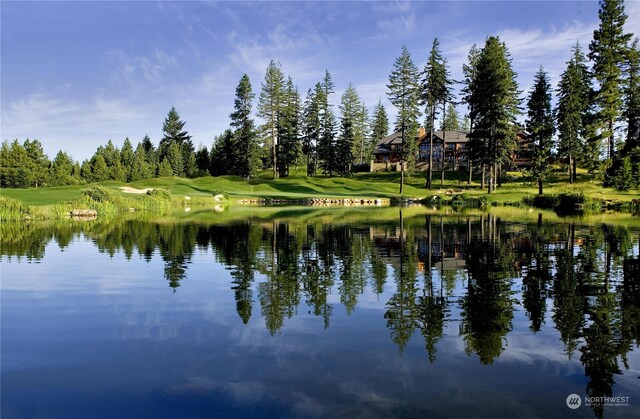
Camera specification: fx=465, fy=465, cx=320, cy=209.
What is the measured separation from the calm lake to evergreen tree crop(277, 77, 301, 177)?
265 ft

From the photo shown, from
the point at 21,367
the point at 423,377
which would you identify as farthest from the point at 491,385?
the point at 21,367

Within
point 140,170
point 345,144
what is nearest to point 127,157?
point 140,170

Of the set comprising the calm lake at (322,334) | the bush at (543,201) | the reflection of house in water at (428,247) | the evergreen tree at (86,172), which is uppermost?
the evergreen tree at (86,172)

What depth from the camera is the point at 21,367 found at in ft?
28.5

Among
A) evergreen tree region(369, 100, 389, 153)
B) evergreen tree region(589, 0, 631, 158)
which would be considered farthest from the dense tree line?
evergreen tree region(369, 100, 389, 153)

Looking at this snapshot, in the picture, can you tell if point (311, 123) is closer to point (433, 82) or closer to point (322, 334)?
point (433, 82)

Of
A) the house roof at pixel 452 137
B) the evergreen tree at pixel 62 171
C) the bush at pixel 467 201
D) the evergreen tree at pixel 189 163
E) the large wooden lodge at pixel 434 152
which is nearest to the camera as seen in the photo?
the bush at pixel 467 201

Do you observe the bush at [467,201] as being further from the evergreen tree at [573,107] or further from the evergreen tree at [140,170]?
the evergreen tree at [140,170]

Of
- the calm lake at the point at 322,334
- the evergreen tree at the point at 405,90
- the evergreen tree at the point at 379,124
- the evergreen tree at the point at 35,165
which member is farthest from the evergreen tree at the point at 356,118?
the calm lake at the point at 322,334

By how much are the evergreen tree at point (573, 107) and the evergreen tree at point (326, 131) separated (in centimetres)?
4734

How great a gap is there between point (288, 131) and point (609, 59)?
59736 mm

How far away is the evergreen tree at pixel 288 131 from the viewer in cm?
10038

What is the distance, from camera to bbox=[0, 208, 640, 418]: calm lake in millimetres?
7344

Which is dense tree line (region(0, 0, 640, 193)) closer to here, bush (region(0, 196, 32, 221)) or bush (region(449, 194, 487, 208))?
bush (region(449, 194, 487, 208))
